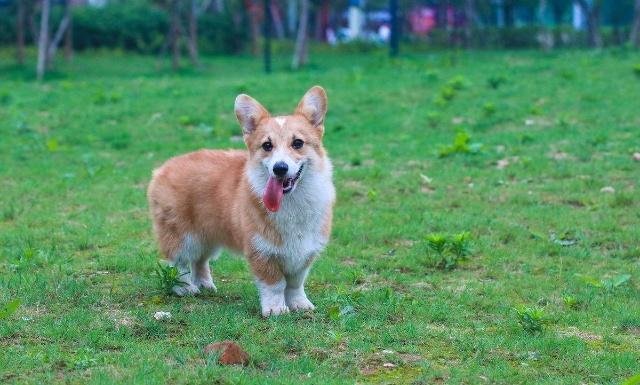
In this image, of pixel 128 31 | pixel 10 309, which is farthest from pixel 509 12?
pixel 10 309

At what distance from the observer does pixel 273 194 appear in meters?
5.84

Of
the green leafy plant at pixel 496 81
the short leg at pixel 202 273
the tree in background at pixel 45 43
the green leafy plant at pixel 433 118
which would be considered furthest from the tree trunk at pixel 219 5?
the short leg at pixel 202 273

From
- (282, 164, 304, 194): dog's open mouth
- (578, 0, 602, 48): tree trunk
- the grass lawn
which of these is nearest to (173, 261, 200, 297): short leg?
the grass lawn

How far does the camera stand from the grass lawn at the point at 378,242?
205 inches

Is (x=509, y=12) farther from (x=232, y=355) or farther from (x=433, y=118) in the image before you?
(x=232, y=355)

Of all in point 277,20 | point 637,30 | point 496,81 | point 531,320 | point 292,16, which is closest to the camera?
point 531,320

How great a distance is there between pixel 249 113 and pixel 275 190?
588 mm

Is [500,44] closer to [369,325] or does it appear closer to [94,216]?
[94,216]

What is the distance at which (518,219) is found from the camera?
859 centimetres

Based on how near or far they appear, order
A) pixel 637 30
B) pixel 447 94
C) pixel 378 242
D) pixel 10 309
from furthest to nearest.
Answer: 1. pixel 637 30
2. pixel 447 94
3. pixel 378 242
4. pixel 10 309

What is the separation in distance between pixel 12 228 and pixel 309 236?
11.2ft

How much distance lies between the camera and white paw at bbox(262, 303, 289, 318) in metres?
5.98

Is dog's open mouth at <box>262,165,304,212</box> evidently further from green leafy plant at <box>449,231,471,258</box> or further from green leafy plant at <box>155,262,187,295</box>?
green leafy plant at <box>449,231,471,258</box>

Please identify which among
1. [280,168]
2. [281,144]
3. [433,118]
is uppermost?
[281,144]
